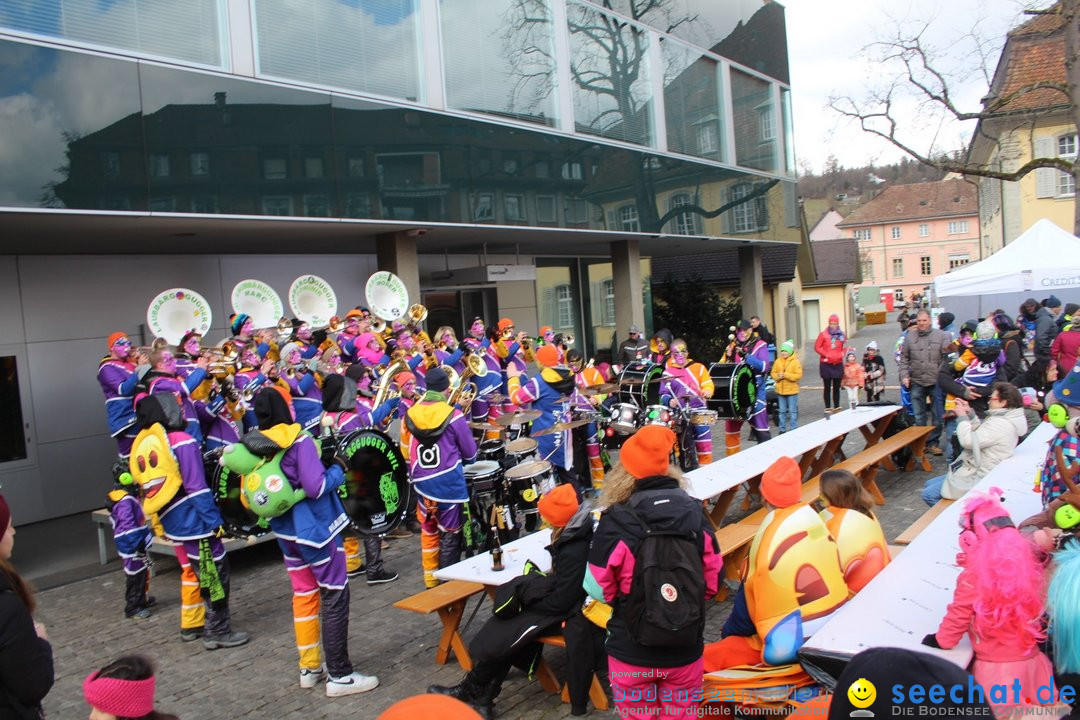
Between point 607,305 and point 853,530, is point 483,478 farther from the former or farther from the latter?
point 607,305

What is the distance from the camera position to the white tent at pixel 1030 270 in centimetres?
1478

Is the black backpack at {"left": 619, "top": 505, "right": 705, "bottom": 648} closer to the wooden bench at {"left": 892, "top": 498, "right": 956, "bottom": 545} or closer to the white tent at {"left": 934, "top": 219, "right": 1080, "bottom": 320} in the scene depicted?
the wooden bench at {"left": 892, "top": 498, "right": 956, "bottom": 545}

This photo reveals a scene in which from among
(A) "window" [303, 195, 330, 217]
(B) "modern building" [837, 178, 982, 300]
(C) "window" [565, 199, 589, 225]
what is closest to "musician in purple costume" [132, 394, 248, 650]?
(A) "window" [303, 195, 330, 217]

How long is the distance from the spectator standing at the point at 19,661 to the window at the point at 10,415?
871cm

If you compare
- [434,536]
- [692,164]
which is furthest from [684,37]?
[434,536]

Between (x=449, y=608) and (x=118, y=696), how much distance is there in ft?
8.70

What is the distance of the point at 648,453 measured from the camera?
11.8ft

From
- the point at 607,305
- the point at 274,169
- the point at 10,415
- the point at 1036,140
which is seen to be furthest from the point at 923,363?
the point at 1036,140

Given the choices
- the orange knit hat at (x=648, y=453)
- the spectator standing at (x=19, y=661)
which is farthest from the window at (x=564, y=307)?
the spectator standing at (x=19, y=661)

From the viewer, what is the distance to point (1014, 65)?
2875cm

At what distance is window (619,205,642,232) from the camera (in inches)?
590

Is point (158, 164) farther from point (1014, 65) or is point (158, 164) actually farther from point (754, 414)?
point (1014, 65)

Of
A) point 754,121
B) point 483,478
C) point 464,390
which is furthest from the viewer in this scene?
point 754,121

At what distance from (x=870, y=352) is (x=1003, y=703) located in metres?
10.8
